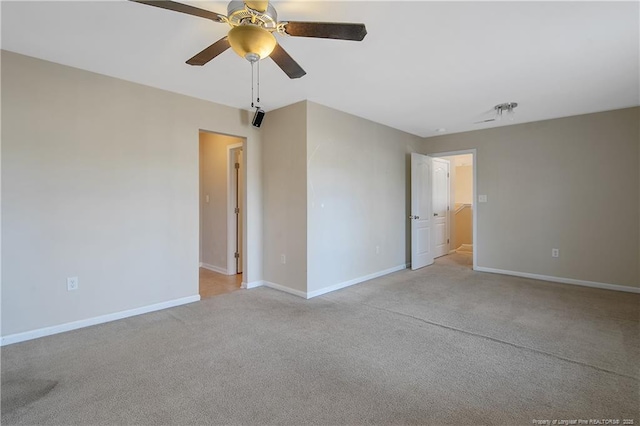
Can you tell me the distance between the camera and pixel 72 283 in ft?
9.69

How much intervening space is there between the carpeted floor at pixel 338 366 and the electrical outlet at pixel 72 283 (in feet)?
1.40

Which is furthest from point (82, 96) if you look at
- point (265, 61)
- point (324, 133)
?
point (324, 133)

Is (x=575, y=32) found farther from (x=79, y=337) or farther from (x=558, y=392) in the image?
(x=79, y=337)

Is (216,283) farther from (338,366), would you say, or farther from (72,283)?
(338,366)

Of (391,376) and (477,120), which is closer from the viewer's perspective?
(391,376)

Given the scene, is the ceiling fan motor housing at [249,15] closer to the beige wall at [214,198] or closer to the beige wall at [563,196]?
the beige wall at [214,198]

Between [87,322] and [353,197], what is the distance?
3345 millimetres

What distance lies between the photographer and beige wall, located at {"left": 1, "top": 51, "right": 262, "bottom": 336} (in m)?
2.68

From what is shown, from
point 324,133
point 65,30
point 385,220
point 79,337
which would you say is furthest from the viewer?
point 385,220

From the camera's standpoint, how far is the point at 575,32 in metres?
2.31

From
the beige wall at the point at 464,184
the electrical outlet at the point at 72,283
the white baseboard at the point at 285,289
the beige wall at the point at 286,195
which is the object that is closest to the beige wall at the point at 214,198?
the beige wall at the point at 286,195

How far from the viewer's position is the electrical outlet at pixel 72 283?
9.63 feet

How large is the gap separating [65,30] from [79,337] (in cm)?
247

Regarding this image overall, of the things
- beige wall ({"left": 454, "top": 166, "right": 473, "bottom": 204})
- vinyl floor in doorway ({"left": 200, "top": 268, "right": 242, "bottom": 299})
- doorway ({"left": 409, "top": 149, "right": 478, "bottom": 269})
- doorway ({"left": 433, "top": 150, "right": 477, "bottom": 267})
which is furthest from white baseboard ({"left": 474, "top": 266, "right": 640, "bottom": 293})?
beige wall ({"left": 454, "top": 166, "right": 473, "bottom": 204})
